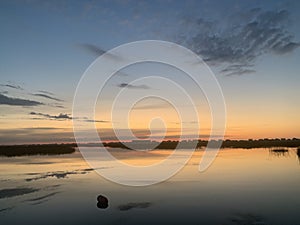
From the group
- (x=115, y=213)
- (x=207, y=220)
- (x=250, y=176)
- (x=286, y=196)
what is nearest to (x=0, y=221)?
(x=115, y=213)

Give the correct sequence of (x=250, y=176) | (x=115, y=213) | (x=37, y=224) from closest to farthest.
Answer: (x=37, y=224) < (x=115, y=213) < (x=250, y=176)

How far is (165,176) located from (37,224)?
14587 millimetres

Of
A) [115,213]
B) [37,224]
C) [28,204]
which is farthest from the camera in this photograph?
[28,204]

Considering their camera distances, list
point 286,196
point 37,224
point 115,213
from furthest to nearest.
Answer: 1. point 286,196
2. point 115,213
3. point 37,224

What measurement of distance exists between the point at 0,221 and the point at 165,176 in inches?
593

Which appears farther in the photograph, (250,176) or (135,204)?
(250,176)

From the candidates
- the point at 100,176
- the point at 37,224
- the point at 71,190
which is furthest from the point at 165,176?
the point at 37,224

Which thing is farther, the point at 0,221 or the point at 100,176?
the point at 100,176

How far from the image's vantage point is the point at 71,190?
19.8m

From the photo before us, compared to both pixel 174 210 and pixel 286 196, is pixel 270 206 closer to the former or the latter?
pixel 286 196

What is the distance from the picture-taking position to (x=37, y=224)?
1307 centimetres

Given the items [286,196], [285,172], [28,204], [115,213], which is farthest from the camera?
[285,172]

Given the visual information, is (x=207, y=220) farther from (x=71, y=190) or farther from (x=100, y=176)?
(x=100, y=176)

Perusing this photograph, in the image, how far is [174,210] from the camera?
14.9m
